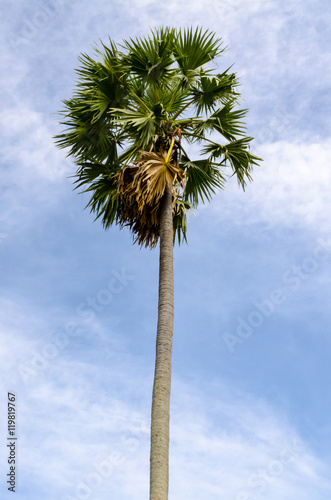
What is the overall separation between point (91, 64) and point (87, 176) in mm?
2216

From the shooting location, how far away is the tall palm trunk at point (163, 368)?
25.7ft

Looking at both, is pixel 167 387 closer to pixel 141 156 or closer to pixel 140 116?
pixel 141 156

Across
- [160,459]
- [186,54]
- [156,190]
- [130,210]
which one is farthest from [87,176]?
[160,459]

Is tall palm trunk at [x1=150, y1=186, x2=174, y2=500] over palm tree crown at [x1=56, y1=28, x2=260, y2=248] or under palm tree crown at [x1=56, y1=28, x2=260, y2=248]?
under

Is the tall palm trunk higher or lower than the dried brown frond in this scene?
lower

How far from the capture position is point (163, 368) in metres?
8.72

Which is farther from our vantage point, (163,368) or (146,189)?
(146,189)

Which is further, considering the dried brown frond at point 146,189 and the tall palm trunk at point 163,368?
the dried brown frond at point 146,189

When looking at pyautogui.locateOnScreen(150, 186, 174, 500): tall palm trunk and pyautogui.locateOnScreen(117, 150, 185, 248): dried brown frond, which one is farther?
pyautogui.locateOnScreen(117, 150, 185, 248): dried brown frond

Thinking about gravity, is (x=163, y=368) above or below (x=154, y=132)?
below

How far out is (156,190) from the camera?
10.4 meters

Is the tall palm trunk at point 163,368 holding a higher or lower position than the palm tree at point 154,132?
lower

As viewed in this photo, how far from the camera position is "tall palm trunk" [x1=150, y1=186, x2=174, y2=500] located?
7832 millimetres

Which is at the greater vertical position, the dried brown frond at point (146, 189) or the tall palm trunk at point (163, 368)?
the dried brown frond at point (146, 189)
